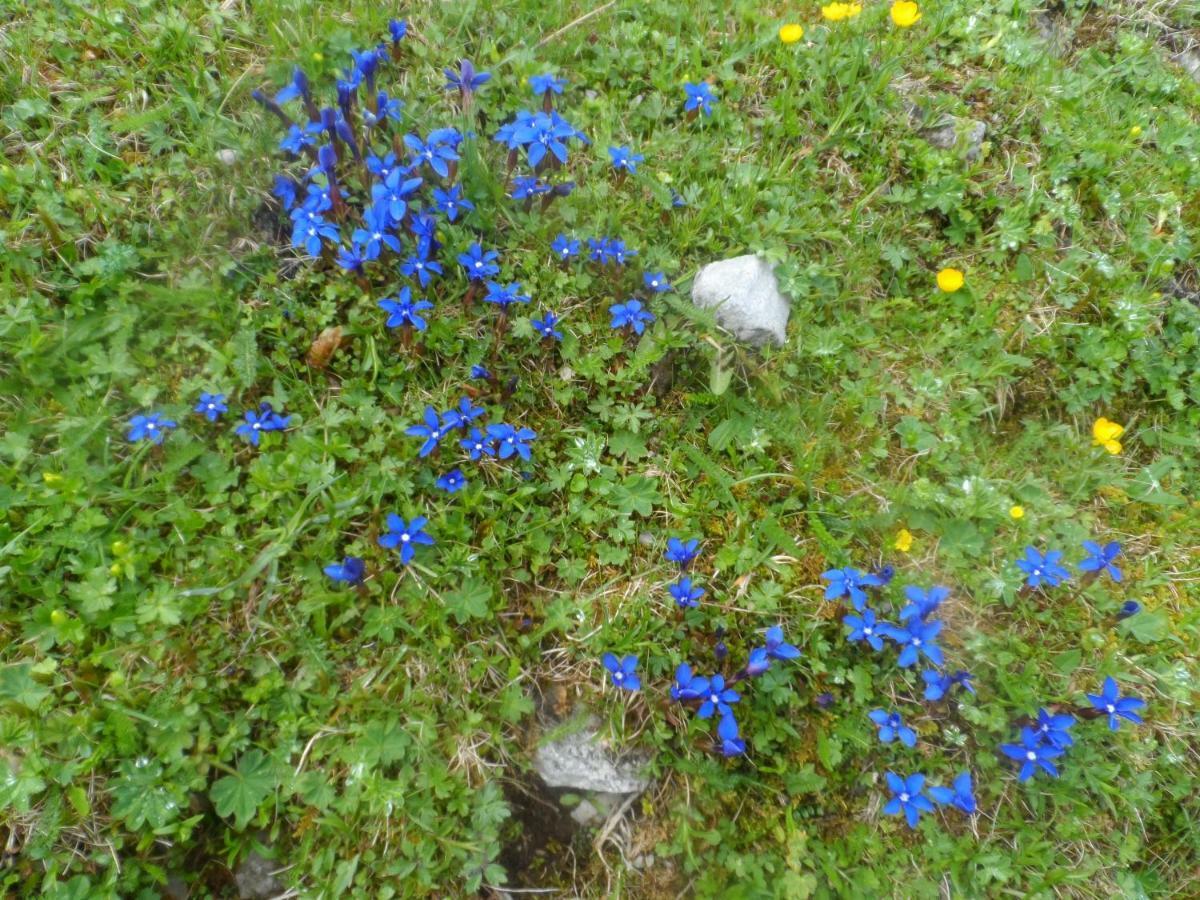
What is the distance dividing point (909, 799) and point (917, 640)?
1.81 ft

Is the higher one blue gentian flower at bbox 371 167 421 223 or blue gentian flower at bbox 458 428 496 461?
blue gentian flower at bbox 371 167 421 223

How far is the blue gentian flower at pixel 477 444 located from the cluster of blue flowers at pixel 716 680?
0.92 meters

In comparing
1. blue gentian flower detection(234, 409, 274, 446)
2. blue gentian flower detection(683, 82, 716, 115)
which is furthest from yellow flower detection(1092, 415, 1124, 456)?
blue gentian flower detection(234, 409, 274, 446)

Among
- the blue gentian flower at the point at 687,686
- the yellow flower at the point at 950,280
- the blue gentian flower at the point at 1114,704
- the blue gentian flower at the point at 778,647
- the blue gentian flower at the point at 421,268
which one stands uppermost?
the blue gentian flower at the point at 421,268

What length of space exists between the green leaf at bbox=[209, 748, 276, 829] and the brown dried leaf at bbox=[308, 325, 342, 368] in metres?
Answer: 1.51

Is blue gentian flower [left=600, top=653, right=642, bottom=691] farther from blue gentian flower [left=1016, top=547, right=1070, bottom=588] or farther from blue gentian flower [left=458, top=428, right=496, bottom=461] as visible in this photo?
blue gentian flower [left=1016, top=547, right=1070, bottom=588]

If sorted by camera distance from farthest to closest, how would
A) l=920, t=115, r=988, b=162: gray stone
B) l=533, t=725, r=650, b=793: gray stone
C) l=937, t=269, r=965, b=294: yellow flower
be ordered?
l=920, t=115, r=988, b=162: gray stone
l=937, t=269, r=965, b=294: yellow flower
l=533, t=725, r=650, b=793: gray stone

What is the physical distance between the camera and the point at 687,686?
2.76 meters

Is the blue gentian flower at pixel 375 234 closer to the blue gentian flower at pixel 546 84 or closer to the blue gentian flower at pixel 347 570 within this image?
the blue gentian flower at pixel 546 84

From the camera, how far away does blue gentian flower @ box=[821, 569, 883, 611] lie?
113 inches

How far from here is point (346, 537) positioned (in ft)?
9.73

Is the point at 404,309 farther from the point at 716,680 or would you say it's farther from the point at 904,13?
the point at 904,13

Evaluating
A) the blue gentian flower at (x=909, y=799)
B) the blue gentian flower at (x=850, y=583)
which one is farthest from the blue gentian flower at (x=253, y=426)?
the blue gentian flower at (x=909, y=799)

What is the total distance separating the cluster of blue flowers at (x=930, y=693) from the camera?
2742 mm
